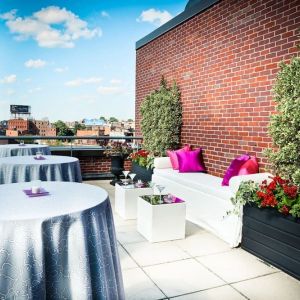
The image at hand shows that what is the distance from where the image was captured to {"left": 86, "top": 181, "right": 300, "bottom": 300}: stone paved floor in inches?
97.9

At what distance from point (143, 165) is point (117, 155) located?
73 centimetres

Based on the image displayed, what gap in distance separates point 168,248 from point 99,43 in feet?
71.6

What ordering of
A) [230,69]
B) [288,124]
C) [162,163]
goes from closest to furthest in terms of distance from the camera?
[288,124] → [230,69] → [162,163]

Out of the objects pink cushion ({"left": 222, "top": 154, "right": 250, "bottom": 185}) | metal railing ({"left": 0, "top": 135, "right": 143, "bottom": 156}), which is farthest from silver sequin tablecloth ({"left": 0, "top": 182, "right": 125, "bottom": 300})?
metal railing ({"left": 0, "top": 135, "right": 143, "bottom": 156})

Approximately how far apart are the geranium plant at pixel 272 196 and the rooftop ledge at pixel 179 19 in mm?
3145

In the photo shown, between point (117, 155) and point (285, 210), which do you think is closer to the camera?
point (285, 210)

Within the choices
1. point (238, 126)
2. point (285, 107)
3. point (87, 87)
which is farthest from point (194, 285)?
point (87, 87)

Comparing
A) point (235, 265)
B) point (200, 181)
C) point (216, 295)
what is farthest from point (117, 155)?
point (216, 295)

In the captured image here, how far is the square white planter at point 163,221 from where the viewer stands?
11.4 feet

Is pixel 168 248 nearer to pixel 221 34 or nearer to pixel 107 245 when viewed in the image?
pixel 107 245

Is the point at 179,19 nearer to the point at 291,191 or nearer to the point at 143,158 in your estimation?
the point at 143,158

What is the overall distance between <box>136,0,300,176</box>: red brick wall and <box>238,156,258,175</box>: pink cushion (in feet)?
0.42

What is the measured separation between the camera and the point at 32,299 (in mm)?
1546

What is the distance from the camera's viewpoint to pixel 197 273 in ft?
9.27
